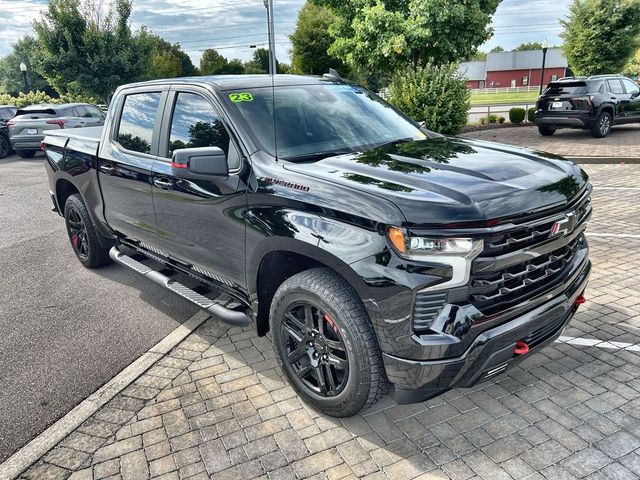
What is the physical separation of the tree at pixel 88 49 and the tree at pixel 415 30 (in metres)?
14.0

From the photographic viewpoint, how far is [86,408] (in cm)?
335

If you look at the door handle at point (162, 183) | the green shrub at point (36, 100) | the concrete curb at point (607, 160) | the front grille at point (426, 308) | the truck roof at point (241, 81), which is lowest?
the concrete curb at point (607, 160)

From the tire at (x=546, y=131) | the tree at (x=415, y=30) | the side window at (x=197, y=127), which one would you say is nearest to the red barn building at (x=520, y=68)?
the tree at (x=415, y=30)

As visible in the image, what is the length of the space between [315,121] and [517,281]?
1.80 meters

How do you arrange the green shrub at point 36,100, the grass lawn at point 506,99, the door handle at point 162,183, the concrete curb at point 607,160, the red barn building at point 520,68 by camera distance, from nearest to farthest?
the door handle at point 162,183 < the concrete curb at point 607,160 < the green shrub at point 36,100 < the grass lawn at point 506,99 < the red barn building at point 520,68

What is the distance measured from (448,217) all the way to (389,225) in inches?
11.0

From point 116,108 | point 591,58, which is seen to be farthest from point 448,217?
point 591,58

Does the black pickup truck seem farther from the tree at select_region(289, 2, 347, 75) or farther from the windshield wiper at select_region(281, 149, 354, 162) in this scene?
the tree at select_region(289, 2, 347, 75)

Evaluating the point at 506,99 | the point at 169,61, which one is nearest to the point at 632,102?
the point at 506,99

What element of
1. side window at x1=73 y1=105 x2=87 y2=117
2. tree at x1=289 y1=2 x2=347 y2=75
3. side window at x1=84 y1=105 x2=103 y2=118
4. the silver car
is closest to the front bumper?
the silver car

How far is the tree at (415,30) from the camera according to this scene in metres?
15.2

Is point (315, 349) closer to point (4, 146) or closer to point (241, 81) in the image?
point (241, 81)

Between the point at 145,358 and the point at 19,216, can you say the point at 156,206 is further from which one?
the point at 19,216

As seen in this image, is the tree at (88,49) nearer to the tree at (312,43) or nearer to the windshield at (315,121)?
the tree at (312,43)
